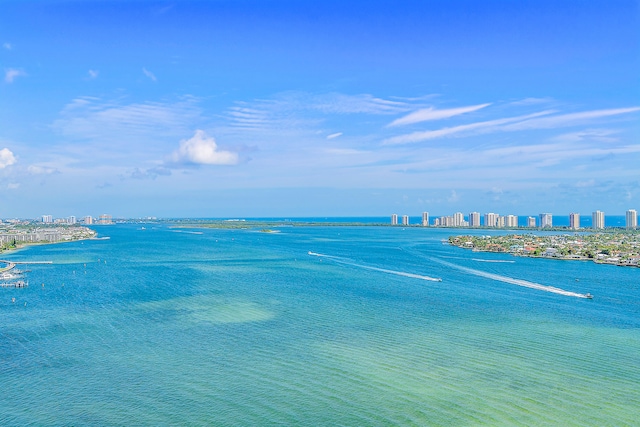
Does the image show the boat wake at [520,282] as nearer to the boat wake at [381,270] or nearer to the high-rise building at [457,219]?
the boat wake at [381,270]

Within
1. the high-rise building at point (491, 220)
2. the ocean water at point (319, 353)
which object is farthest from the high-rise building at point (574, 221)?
the ocean water at point (319, 353)

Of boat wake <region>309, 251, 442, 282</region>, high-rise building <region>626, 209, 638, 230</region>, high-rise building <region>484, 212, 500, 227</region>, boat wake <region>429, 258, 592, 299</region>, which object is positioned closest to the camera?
boat wake <region>429, 258, 592, 299</region>

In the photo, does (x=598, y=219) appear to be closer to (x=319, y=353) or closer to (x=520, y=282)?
(x=520, y=282)

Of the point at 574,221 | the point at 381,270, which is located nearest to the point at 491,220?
the point at 574,221

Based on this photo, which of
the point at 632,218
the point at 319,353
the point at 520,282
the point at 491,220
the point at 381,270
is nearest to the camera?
the point at 319,353

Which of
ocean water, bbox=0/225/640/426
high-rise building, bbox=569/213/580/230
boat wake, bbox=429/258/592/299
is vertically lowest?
ocean water, bbox=0/225/640/426

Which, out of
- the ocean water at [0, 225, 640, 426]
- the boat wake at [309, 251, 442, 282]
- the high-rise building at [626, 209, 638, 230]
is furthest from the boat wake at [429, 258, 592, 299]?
the high-rise building at [626, 209, 638, 230]

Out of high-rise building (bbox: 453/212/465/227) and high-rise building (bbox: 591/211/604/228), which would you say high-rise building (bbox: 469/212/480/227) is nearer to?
Result: high-rise building (bbox: 453/212/465/227)

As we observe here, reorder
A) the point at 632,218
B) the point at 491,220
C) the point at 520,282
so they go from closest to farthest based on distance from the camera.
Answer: the point at 520,282 < the point at 632,218 < the point at 491,220

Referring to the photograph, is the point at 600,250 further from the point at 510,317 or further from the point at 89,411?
the point at 89,411
